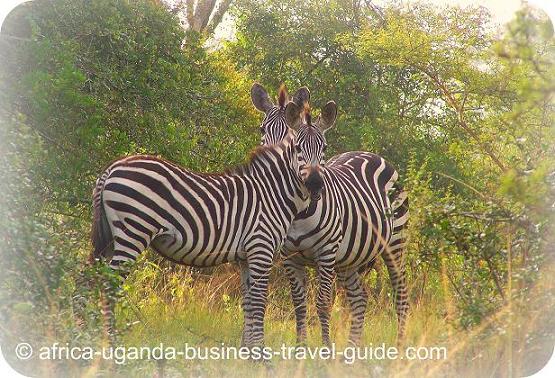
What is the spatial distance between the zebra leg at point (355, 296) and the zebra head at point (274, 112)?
1.71 m

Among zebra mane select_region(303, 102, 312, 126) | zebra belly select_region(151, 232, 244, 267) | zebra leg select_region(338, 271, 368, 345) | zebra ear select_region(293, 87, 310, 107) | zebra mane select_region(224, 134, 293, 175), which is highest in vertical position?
zebra ear select_region(293, 87, 310, 107)

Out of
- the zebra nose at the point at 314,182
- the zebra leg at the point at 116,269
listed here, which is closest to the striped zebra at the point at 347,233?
the zebra nose at the point at 314,182

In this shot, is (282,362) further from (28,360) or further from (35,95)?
(35,95)

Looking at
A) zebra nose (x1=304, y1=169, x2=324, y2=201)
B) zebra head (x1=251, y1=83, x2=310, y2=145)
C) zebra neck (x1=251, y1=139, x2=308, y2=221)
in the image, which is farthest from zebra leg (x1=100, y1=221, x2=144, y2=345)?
zebra head (x1=251, y1=83, x2=310, y2=145)

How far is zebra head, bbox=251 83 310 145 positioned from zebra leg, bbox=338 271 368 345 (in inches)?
67.5

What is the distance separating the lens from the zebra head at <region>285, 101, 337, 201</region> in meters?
8.79

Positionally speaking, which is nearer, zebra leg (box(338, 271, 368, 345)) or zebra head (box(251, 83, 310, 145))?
zebra head (box(251, 83, 310, 145))

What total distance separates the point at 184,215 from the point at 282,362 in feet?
4.83

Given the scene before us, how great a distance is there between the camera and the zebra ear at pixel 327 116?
950cm

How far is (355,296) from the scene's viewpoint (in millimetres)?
10289

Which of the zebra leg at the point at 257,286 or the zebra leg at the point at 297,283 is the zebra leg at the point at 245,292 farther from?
the zebra leg at the point at 297,283

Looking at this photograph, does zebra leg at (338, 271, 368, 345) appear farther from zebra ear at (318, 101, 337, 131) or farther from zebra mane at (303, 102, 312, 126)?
zebra mane at (303, 102, 312, 126)

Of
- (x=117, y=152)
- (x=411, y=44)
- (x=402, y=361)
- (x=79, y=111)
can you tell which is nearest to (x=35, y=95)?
(x=79, y=111)
